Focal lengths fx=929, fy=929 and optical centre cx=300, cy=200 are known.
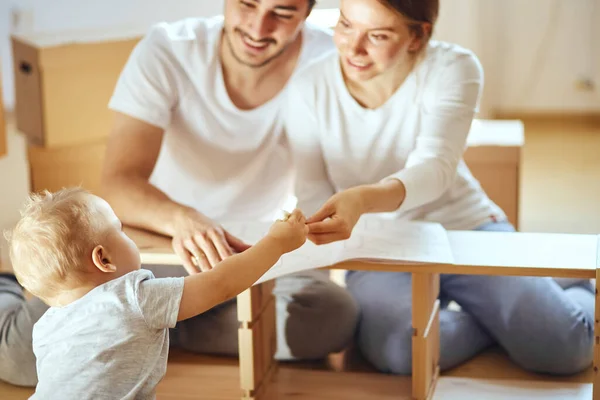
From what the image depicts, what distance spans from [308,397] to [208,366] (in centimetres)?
18

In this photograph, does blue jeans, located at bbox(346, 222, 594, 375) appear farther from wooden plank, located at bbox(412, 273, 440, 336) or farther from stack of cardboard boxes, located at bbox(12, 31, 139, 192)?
stack of cardboard boxes, located at bbox(12, 31, 139, 192)

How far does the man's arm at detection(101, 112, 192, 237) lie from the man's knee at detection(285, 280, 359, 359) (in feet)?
0.83

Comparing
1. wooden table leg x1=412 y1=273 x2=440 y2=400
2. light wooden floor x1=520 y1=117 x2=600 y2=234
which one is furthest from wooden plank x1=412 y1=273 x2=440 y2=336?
light wooden floor x1=520 y1=117 x2=600 y2=234

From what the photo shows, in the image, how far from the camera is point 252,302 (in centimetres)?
118

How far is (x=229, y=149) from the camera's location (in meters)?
1.35

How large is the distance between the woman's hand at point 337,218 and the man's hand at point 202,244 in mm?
118

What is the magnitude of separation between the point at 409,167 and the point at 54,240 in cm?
50

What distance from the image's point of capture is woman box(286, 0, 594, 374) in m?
1.20

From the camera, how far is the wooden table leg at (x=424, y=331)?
1147 mm

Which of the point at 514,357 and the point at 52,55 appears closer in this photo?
the point at 514,357

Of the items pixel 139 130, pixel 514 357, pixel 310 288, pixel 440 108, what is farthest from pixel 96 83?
pixel 514 357

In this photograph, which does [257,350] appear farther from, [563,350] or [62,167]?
[62,167]

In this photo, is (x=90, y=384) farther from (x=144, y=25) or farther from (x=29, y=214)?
(x=144, y=25)

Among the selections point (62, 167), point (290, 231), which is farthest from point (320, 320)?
point (62, 167)
